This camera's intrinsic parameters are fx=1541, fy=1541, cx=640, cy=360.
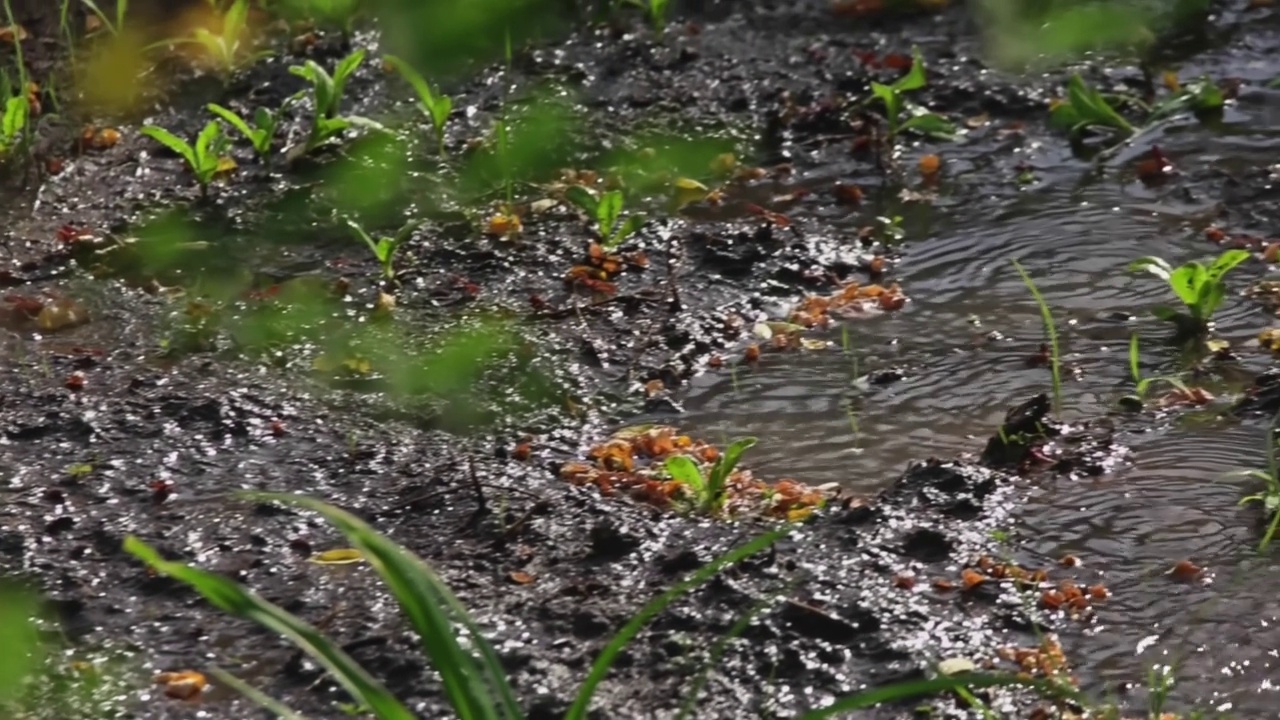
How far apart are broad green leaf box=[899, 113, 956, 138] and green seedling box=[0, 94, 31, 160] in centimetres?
247

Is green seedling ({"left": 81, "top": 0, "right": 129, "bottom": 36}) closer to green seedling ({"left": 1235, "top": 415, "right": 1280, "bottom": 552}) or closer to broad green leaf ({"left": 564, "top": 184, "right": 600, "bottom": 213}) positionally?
broad green leaf ({"left": 564, "top": 184, "right": 600, "bottom": 213})

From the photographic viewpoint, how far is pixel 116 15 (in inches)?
201

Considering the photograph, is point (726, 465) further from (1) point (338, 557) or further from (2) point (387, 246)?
(2) point (387, 246)

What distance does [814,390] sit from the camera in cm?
339

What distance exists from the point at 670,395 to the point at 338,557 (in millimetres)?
922

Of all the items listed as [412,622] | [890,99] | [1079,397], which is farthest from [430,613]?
[890,99]

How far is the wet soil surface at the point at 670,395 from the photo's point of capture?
8.25 feet

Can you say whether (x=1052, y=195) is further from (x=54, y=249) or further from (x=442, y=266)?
(x=54, y=249)

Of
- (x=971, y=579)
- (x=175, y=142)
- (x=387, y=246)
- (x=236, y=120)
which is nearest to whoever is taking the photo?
(x=971, y=579)

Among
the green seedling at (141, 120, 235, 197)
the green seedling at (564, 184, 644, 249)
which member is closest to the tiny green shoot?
the green seedling at (141, 120, 235, 197)

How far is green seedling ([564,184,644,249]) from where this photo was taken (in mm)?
3916

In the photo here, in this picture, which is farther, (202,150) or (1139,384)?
(202,150)

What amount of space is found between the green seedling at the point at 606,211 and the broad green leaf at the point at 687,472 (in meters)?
1.18

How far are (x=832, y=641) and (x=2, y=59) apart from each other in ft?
11.7
